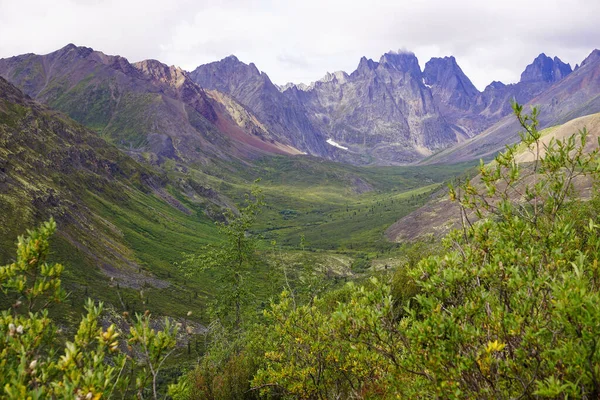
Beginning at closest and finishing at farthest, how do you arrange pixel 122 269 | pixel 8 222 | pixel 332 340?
pixel 332 340 → pixel 8 222 → pixel 122 269

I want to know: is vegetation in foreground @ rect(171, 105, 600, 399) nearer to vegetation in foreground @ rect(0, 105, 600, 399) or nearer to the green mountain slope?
vegetation in foreground @ rect(0, 105, 600, 399)

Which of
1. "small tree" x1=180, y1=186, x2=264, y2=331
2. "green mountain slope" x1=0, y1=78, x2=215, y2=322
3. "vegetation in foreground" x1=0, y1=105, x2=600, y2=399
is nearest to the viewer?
"vegetation in foreground" x1=0, y1=105, x2=600, y2=399

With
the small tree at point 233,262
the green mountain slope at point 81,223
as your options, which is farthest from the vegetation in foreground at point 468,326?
the green mountain slope at point 81,223

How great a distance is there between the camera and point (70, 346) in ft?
23.8

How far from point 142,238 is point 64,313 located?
306ft

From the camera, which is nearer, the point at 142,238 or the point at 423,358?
the point at 423,358

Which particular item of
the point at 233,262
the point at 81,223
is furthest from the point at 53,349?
the point at 81,223

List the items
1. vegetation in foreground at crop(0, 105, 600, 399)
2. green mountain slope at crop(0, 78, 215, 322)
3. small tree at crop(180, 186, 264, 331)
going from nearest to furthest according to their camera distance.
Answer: vegetation in foreground at crop(0, 105, 600, 399), small tree at crop(180, 186, 264, 331), green mountain slope at crop(0, 78, 215, 322)

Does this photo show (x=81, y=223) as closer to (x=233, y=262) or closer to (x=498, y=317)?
(x=233, y=262)

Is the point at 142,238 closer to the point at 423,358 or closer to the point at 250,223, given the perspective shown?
the point at 250,223

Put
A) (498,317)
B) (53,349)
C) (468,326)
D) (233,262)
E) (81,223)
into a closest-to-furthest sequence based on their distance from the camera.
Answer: (468,326) → (53,349) → (498,317) → (233,262) → (81,223)

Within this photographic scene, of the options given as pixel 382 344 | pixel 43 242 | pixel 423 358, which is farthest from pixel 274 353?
pixel 43 242

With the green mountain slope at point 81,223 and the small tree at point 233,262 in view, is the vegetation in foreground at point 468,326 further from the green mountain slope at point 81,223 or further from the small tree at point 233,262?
the green mountain slope at point 81,223

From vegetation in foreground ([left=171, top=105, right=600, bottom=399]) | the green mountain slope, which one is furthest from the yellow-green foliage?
the green mountain slope
